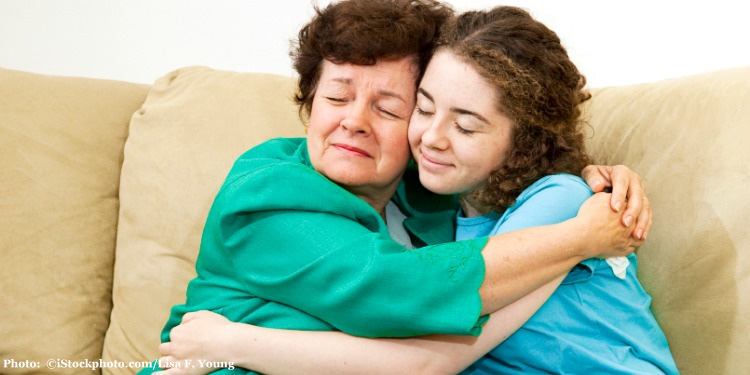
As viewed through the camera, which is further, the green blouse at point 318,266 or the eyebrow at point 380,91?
the eyebrow at point 380,91

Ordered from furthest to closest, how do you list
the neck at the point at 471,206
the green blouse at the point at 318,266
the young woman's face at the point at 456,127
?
the neck at the point at 471,206 < the young woman's face at the point at 456,127 < the green blouse at the point at 318,266

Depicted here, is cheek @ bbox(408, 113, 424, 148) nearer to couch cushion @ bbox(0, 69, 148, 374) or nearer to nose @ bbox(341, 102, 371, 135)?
nose @ bbox(341, 102, 371, 135)

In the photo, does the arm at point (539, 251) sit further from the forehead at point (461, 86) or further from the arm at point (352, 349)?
the forehead at point (461, 86)

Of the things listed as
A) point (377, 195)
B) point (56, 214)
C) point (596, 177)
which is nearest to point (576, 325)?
point (596, 177)

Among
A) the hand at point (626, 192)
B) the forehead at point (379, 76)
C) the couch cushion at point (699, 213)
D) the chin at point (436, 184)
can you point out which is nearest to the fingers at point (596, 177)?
the hand at point (626, 192)

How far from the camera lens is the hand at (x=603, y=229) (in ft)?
3.98

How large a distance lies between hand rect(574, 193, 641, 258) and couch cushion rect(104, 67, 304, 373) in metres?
0.82

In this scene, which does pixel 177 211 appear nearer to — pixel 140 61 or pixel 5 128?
pixel 5 128

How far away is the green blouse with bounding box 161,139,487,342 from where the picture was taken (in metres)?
1.13

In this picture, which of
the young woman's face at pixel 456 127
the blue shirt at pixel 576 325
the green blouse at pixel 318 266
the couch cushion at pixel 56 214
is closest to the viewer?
the green blouse at pixel 318 266

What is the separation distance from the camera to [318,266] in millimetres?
1159

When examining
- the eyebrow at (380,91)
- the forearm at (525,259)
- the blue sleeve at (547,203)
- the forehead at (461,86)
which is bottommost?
the forearm at (525,259)

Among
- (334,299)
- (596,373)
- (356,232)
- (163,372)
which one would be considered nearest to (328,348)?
(334,299)

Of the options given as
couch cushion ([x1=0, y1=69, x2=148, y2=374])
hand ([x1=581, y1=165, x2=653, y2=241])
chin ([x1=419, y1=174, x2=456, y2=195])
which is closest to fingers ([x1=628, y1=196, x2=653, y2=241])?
hand ([x1=581, y1=165, x2=653, y2=241])
